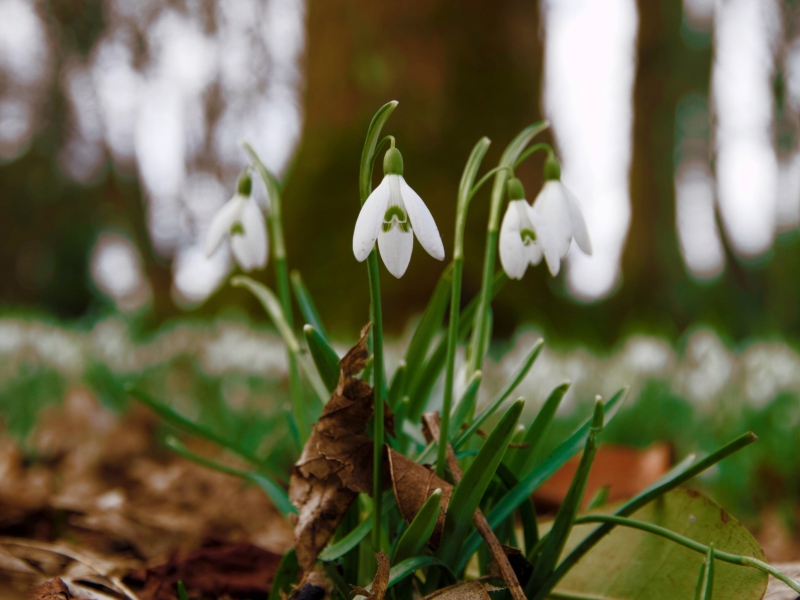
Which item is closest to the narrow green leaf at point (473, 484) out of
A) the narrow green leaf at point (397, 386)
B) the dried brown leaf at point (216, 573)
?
the narrow green leaf at point (397, 386)

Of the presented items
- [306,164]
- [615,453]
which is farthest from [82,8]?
[615,453]

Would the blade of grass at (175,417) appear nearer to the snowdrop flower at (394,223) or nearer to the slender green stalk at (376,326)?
the slender green stalk at (376,326)

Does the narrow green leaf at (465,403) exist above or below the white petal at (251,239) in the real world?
below

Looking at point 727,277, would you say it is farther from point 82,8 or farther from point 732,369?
point 82,8

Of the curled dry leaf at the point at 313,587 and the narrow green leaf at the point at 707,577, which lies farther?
the curled dry leaf at the point at 313,587

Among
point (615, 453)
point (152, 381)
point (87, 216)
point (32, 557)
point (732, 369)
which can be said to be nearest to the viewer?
point (32, 557)
